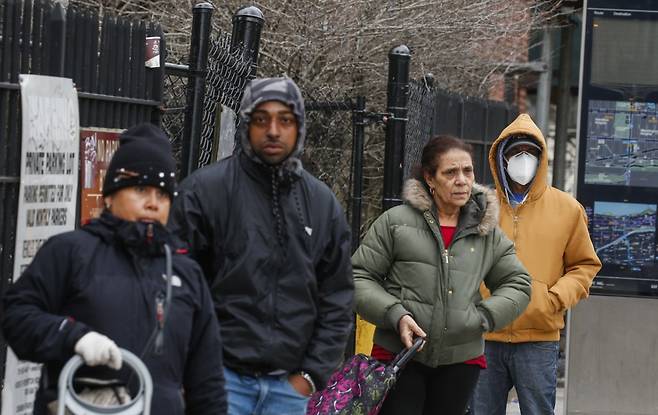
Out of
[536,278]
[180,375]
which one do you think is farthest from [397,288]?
[180,375]

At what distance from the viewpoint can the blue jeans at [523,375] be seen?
669 centimetres

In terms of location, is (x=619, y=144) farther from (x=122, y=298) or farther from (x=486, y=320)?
(x=122, y=298)

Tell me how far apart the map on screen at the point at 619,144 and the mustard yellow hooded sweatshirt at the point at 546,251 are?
2.55 metres

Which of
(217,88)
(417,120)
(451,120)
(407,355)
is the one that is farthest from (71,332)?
(451,120)

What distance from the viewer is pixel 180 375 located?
3932 millimetres

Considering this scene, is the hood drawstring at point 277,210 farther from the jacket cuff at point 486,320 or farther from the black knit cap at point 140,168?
the jacket cuff at point 486,320

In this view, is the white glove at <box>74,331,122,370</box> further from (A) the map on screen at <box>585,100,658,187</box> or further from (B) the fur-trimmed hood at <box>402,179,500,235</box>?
(A) the map on screen at <box>585,100,658,187</box>

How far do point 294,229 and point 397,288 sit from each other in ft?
5.46

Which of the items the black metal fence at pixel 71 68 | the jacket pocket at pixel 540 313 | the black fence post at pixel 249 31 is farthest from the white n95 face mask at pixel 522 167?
the black metal fence at pixel 71 68

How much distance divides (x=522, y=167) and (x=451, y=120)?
3757mm

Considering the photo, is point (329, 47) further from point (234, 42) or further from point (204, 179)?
point (204, 179)

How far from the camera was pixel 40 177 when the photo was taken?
15.9 ft

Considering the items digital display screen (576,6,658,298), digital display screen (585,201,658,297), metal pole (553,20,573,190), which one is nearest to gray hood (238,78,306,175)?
digital display screen (576,6,658,298)

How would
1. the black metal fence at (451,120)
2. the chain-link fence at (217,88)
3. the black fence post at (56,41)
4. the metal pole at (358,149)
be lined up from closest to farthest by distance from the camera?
the black fence post at (56,41)
the chain-link fence at (217,88)
the metal pole at (358,149)
the black metal fence at (451,120)
